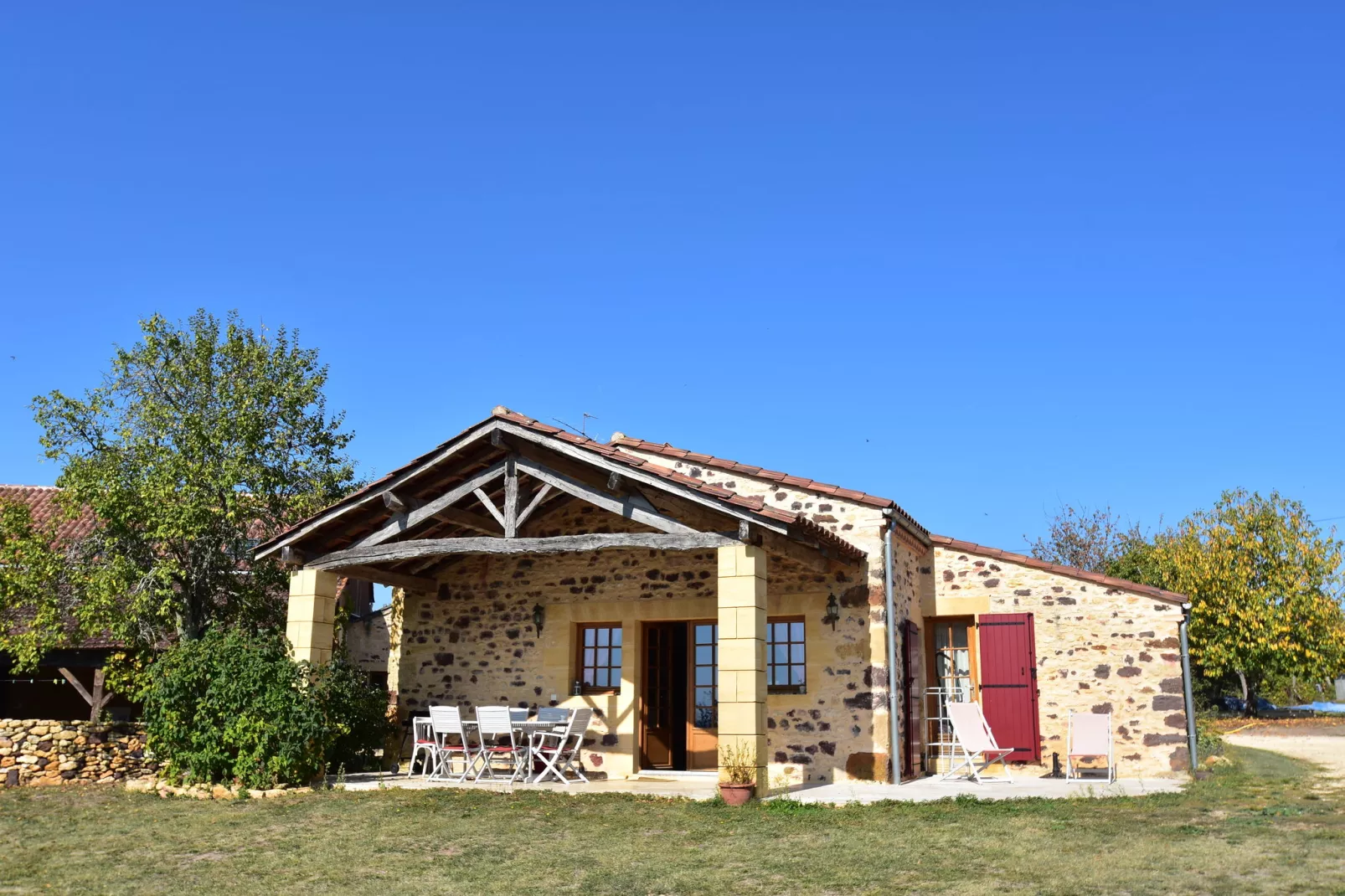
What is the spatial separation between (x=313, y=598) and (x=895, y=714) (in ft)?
18.0

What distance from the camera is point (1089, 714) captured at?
9648 millimetres

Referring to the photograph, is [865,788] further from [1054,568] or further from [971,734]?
[1054,568]

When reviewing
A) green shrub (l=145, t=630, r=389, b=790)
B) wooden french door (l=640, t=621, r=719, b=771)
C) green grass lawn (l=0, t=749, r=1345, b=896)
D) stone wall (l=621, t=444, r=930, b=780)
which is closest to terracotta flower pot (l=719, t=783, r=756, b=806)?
green grass lawn (l=0, t=749, r=1345, b=896)

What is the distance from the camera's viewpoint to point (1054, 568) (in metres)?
10.8

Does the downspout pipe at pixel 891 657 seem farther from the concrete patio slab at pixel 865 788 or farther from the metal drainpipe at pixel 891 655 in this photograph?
the concrete patio slab at pixel 865 788

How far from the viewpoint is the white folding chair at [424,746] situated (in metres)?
10.1

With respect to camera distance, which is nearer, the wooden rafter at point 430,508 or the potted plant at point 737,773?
the potted plant at point 737,773

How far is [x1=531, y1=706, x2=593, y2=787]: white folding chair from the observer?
9.52 metres

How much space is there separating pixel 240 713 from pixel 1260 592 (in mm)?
23280

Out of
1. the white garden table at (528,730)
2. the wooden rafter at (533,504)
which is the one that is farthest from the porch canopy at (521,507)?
the white garden table at (528,730)

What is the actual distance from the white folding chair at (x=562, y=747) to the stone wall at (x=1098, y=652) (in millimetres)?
3715

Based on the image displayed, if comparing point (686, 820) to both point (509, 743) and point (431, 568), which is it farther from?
point (431, 568)

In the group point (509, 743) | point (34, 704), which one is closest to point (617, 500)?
point (509, 743)

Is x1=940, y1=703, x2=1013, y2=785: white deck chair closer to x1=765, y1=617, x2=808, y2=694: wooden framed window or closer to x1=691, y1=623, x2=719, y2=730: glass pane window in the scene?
x1=765, y1=617, x2=808, y2=694: wooden framed window
